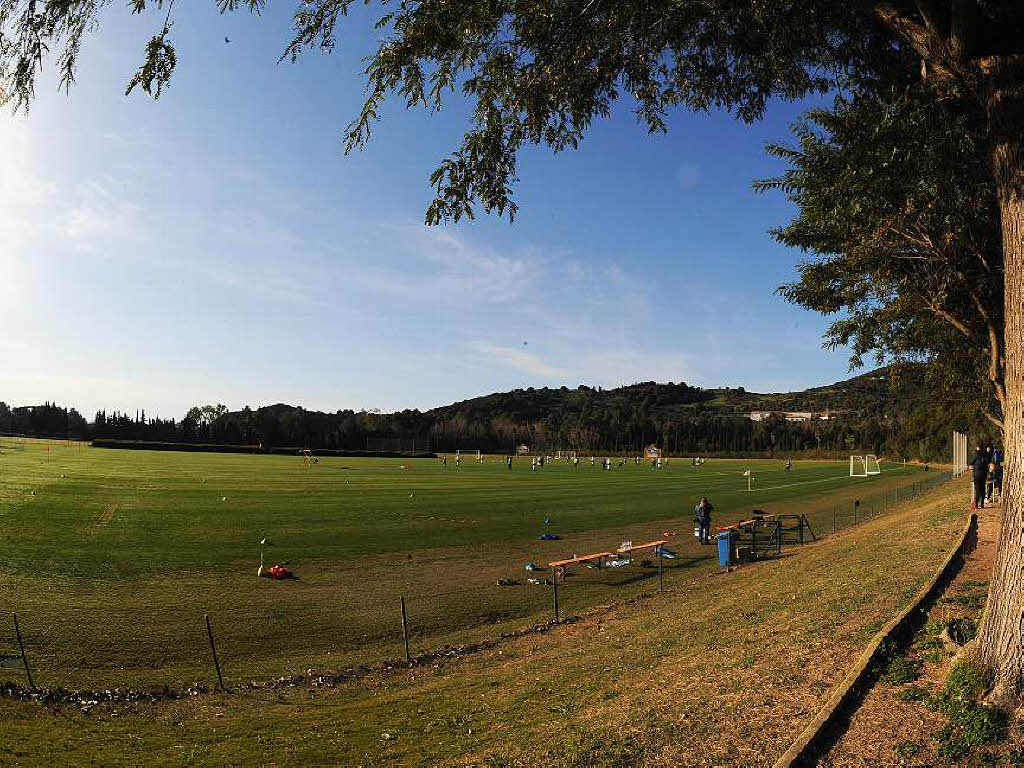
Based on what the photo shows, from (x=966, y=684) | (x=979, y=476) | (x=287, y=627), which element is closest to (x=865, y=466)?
(x=979, y=476)

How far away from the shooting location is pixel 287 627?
16.1 metres

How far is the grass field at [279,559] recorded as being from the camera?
1456 cm

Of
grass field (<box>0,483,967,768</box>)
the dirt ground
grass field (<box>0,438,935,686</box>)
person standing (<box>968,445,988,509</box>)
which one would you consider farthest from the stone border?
person standing (<box>968,445,988,509</box>)

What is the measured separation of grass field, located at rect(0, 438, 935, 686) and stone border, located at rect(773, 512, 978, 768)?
32.4 ft

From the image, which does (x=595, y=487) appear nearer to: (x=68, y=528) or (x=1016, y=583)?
(x=68, y=528)

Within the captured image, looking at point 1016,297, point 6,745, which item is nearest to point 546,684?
point 6,745

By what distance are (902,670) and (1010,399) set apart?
10.5 feet

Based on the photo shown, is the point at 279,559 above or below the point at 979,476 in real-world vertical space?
below

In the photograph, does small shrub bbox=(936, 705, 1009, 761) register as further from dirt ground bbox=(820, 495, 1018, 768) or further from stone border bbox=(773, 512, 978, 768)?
stone border bbox=(773, 512, 978, 768)

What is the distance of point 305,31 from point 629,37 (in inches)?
159

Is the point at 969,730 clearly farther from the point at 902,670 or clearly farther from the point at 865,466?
the point at 865,466

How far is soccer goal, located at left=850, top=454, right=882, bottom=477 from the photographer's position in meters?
77.8

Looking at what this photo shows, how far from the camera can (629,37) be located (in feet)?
26.6

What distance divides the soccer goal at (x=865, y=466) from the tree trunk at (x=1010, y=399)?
75660mm
